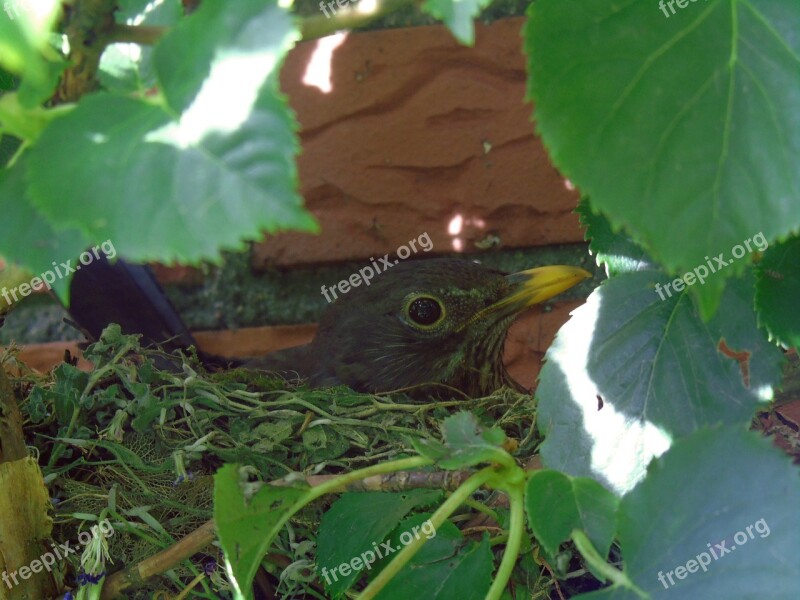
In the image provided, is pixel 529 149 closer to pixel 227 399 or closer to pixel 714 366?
pixel 227 399

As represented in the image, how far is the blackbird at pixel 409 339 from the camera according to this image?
1.63 m

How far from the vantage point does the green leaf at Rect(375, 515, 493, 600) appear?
2.55 ft

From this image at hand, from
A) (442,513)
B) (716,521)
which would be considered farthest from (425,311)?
(716,521)

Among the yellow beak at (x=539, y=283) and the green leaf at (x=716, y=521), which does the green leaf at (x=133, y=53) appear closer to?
the green leaf at (x=716, y=521)

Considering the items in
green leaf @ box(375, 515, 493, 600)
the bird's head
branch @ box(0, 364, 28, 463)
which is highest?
branch @ box(0, 364, 28, 463)

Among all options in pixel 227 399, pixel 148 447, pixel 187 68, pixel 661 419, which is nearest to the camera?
pixel 187 68

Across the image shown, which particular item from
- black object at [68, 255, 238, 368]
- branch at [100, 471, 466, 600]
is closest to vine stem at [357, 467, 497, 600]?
branch at [100, 471, 466, 600]

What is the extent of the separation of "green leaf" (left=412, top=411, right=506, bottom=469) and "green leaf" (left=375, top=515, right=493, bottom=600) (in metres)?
0.15

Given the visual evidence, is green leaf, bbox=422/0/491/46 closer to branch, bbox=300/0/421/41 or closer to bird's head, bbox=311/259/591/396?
branch, bbox=300/0/421/41

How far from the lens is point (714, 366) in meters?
0.75

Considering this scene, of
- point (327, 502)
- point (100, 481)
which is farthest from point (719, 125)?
point (100, 481)

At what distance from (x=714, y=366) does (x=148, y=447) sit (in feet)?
2.43

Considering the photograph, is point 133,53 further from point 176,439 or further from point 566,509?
point 176,439

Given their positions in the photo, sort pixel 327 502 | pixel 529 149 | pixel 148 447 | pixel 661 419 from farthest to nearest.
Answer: pixel 529 149 → pixel 148 447 → pixel 327 502 → pixel 661 419
